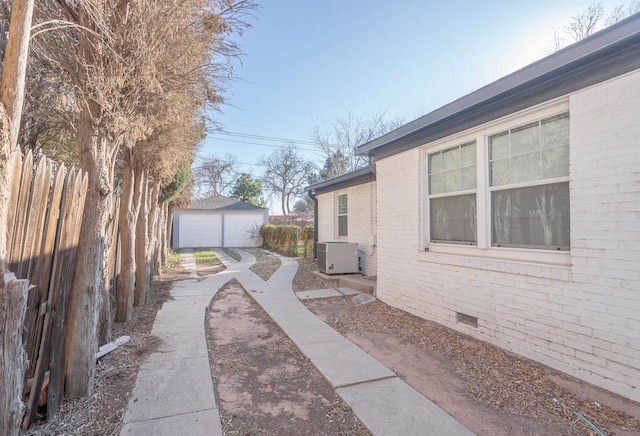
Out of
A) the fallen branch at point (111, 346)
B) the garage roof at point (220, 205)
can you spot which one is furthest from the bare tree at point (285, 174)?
the fallen branch at point (111, 346)

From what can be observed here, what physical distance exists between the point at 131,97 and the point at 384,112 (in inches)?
830

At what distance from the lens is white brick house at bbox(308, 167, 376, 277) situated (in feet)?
27.7

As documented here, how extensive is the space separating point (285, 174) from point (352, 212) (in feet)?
93.0

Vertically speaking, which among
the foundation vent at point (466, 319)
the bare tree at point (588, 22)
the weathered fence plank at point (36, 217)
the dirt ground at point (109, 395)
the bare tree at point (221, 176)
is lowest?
the dirt ground at point (109, 395)

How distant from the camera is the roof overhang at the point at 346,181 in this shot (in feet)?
27.1

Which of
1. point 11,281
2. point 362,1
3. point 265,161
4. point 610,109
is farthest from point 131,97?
point 265,161

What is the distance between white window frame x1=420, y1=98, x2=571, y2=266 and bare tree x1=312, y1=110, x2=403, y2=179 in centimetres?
1750

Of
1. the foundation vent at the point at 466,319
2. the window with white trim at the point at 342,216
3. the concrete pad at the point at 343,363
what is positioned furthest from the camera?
the window with white trim at the point at 342,216

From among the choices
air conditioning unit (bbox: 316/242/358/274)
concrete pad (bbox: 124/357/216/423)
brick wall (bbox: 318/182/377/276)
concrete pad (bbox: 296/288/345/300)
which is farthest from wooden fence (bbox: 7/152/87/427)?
brick wall (bbox: 318/182/377/276)

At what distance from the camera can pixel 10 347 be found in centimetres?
188

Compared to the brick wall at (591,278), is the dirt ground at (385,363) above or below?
below

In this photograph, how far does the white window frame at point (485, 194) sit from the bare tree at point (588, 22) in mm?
10849

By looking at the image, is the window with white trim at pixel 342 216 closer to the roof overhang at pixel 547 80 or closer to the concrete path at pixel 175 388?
the roof overhang at pixel 547 80

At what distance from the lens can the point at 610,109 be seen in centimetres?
290
